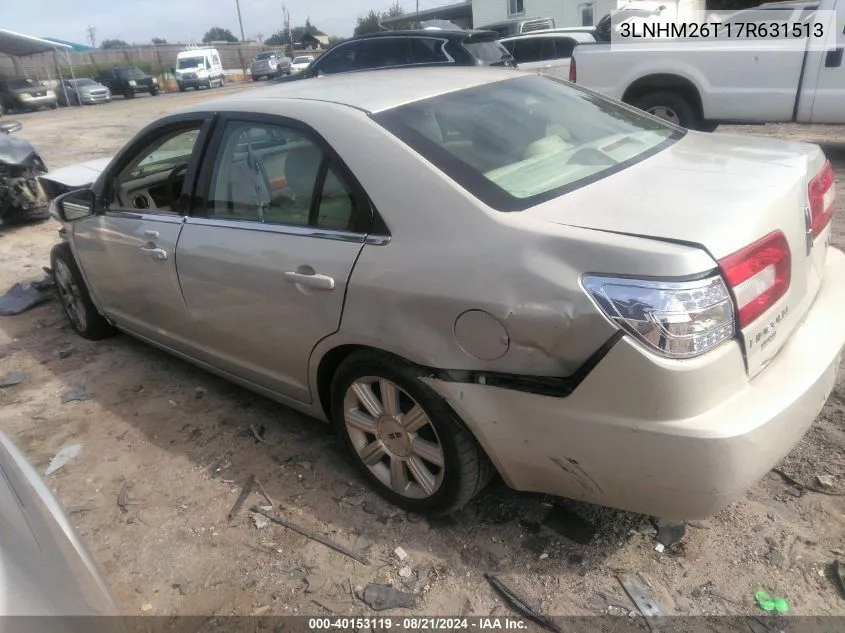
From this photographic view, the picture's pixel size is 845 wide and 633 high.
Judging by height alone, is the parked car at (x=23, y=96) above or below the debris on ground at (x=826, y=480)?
above

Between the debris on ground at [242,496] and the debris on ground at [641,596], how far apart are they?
1542 mm

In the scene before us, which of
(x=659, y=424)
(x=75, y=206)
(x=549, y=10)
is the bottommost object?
(x=659, y=424)

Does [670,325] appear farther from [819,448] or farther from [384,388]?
[819,448]

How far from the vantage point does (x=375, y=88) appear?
9.24ft

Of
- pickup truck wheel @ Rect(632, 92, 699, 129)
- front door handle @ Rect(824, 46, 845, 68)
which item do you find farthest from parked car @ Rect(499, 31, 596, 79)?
front door handle @ Rect(824, 46, 845, 68)

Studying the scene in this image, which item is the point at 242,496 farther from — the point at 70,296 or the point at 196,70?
the point at 196,70

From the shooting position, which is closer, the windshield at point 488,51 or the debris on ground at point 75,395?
the debris on ground at point 75,395

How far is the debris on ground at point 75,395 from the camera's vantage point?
3803 millimetres

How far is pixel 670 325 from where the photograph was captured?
1.73m

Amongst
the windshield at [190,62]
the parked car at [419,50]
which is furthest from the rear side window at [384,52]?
the windshield at [190,62]

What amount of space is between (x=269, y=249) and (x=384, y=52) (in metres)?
9.00

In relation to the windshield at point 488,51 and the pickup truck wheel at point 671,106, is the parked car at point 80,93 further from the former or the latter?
the pickup truck wheel at point 671,106

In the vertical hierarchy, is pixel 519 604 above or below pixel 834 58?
below

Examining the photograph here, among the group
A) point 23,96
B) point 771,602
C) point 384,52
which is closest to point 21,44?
point 23,96
